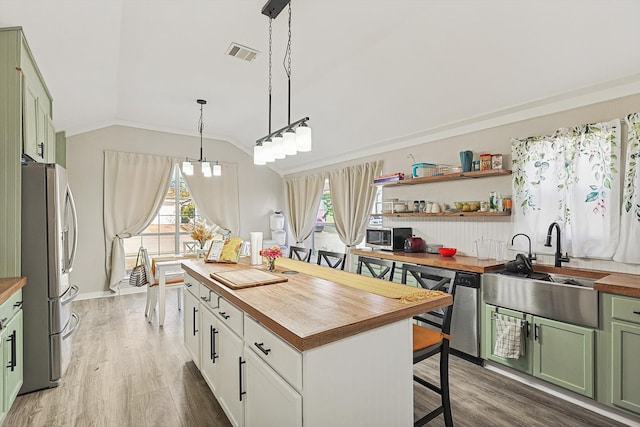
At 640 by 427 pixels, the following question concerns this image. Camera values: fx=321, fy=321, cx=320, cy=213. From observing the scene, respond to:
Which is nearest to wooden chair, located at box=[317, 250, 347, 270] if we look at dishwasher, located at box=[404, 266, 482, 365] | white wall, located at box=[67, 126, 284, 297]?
dishwasher, located at box=[404, 266, 482, 365]

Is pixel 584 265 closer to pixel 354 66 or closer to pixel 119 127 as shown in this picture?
pixel 354 66

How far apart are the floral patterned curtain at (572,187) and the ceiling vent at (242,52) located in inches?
107

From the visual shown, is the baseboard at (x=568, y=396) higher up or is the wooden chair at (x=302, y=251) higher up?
the wooden chair at (x=302, y=251)

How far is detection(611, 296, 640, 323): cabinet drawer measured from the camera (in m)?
1.99

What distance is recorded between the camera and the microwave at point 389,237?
4098 millimetres

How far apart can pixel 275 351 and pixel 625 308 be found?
2232 mm

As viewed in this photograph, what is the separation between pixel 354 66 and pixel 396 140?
138cm

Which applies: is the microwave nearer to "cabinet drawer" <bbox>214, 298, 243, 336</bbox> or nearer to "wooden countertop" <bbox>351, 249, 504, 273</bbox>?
"wooden countertop" <bbox>351, 249, 504, 273</bbox>

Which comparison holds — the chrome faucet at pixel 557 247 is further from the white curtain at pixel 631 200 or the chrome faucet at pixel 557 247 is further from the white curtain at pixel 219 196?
the white curtain at pixel 219 196

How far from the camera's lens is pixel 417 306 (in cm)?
160

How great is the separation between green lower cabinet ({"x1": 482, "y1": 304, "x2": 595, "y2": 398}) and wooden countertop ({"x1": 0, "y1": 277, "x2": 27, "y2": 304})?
3.46 meters

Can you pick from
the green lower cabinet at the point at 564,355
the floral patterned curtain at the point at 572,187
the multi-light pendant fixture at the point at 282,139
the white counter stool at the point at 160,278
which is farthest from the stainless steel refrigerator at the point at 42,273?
the floral patterned curtain at the point at 572,187

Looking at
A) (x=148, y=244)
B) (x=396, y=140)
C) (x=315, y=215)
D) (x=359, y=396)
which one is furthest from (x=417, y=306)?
(x=148, y=244)

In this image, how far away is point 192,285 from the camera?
2645 millimetres
